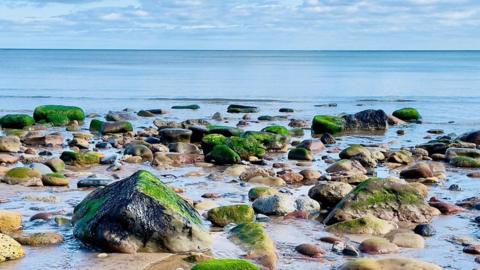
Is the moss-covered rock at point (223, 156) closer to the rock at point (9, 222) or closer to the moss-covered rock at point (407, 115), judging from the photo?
the rock at point (9, 222)

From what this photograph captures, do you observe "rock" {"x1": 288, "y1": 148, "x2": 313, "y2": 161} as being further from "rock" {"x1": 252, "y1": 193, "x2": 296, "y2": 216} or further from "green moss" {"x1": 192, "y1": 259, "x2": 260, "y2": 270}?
"green moss" {"x1": 192, "y1": 259, "x2": 260, "y2": 270}

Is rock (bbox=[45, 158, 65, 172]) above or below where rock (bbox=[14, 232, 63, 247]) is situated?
above

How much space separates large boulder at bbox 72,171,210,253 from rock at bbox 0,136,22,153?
7248 millimetres

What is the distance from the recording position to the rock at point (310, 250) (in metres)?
7.38

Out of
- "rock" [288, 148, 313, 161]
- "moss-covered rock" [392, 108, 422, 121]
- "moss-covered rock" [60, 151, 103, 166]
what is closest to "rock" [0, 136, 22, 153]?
"moss-covered rock" [60, 151, 103, 166]

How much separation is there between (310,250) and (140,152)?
7246 mm

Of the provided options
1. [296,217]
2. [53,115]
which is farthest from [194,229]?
[53,115]

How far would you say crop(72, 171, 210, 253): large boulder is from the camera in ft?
23.8

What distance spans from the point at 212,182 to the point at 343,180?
84.7 inches

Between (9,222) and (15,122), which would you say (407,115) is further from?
(9,222)

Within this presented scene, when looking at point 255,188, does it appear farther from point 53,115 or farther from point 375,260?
point 53,115

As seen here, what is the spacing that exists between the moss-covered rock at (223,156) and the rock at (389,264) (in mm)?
6891

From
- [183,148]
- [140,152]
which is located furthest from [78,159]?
[183,148]

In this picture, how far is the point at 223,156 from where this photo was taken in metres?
13.6
